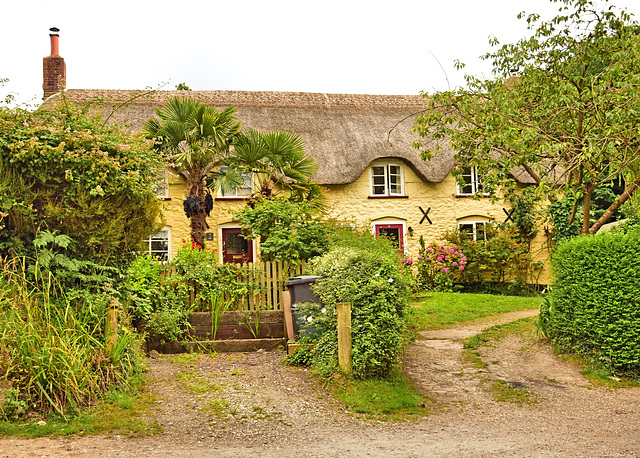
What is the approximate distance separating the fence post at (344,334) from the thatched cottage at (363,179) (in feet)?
37.3

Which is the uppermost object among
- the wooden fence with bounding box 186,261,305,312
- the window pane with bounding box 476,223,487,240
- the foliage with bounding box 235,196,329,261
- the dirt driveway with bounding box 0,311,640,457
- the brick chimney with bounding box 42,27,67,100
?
the brick chimney with bounding box 42,27,67,100

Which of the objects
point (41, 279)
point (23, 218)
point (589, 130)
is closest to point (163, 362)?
point (41, 279)

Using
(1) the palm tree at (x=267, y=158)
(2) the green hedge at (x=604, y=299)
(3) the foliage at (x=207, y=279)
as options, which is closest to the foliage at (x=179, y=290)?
(3) the foliage at (x=207, y=279)

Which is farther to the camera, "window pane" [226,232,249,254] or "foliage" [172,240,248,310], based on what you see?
"window pane" [226,232,249,254]

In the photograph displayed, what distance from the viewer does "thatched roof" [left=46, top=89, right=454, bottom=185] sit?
1803cm

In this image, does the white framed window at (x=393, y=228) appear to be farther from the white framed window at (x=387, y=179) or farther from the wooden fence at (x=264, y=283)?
the wooden fence at (x=264, y=283)

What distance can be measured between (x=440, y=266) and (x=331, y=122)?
20.0ft

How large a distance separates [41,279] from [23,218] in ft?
2.19

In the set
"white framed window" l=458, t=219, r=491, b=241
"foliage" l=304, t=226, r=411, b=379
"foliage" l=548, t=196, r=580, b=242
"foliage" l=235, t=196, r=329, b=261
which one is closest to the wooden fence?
"foliage" l=235, t=196, r=329, b=261

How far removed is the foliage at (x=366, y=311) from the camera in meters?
6.38

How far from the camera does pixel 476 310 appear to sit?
13078 mm

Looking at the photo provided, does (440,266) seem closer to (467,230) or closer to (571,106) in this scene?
(467,230)

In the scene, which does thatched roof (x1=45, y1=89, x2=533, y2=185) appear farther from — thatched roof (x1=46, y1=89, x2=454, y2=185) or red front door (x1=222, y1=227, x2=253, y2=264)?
red front door (x1=222, y1=227, x2=253, y2=264)

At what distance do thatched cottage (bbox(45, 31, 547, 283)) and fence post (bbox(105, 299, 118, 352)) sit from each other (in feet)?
37.1
